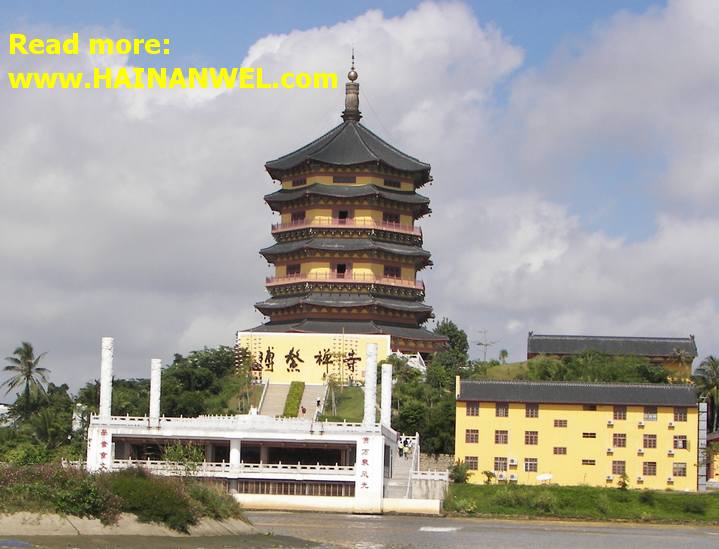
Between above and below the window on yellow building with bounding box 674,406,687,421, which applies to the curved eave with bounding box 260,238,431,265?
above

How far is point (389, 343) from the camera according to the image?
289ft

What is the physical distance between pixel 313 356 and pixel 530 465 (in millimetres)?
18548

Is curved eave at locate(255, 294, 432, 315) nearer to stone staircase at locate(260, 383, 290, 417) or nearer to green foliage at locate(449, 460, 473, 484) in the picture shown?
stone staircase at locate(260, 383, 290, 417)

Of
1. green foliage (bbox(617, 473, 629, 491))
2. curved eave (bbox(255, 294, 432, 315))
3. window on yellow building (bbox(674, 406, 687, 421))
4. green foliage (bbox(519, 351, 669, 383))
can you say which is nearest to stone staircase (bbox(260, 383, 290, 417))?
curved eave (bbox(255, 294, 432, 315))

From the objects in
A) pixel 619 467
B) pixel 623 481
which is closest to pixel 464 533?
pixel 623 481

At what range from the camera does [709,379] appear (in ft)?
281

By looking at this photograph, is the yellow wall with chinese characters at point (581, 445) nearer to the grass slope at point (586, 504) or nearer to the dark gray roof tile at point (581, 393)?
the dark gray roof tile at point (581, 393)

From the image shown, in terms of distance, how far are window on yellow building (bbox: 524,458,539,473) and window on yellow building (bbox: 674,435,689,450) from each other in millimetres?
6762

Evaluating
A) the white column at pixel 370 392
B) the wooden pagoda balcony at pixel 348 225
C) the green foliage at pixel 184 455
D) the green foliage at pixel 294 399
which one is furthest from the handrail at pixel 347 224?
the green foliage at pixel 184 455

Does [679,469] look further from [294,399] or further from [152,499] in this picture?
[152,499]

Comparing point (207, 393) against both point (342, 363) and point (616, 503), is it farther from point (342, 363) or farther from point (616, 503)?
point (616, 503)

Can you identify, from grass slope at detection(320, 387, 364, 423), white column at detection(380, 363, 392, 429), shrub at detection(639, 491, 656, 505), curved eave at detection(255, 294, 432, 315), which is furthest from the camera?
curved eave at detection(255, 294, 432, 315)

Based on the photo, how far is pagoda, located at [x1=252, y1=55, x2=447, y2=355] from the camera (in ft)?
300

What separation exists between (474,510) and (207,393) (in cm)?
2310
